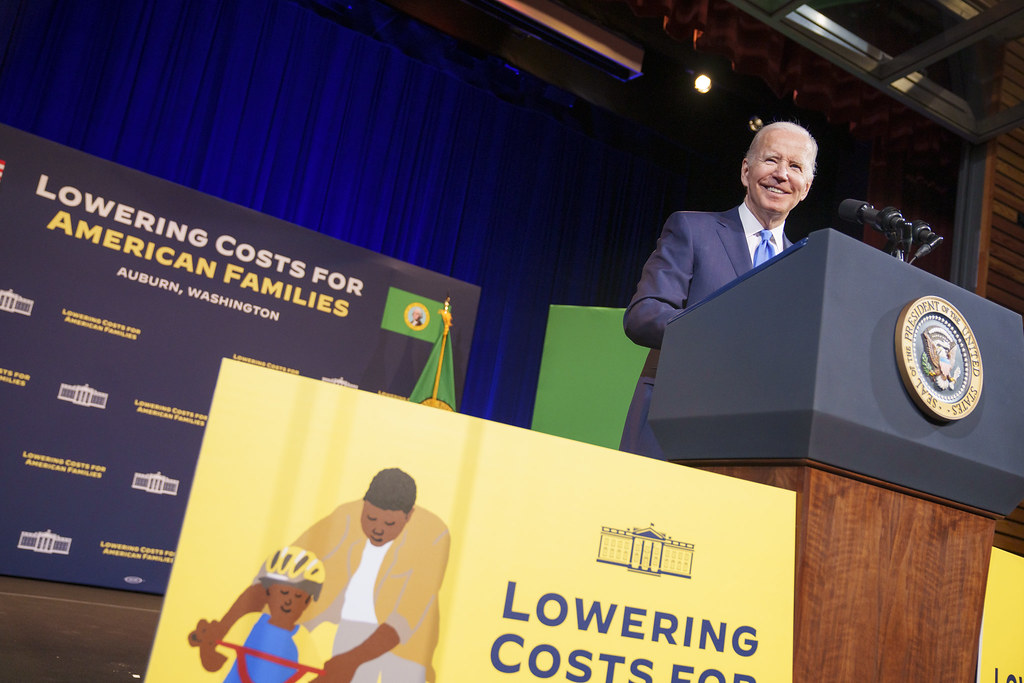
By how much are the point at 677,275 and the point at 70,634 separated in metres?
1.66

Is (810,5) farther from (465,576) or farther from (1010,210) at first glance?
(465,576)

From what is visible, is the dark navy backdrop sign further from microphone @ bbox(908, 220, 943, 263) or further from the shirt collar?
microphone @ bbox(908, 220, 943, 263)

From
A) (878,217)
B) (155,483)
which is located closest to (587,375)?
(155,483)

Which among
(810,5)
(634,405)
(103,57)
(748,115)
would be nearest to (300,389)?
(634,405)

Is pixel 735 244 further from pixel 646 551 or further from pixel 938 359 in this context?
pixel 646 551

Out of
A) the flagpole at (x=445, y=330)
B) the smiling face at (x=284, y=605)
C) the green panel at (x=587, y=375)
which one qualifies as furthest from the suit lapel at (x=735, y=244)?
the flagpole at (x=445, y=330)

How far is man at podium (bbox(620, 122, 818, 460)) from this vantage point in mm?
1344

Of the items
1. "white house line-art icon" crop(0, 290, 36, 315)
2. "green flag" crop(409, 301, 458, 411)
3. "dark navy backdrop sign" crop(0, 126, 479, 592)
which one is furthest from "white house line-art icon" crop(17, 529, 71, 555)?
"green flag" crop(409, 301, 458, 411)

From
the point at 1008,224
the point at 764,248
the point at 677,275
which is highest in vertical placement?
the point at 1008,224

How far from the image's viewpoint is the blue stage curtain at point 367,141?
5066mm

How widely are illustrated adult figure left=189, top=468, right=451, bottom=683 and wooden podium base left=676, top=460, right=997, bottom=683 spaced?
42cm

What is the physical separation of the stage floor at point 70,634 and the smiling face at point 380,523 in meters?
0.36

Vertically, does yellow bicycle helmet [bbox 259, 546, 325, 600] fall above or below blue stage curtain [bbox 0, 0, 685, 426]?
below

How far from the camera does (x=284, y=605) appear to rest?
2.07ft
